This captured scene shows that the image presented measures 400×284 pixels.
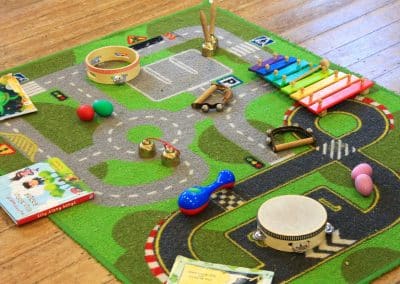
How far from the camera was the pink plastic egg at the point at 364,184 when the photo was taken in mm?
1929

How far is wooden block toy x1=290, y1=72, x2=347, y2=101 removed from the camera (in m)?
2.28

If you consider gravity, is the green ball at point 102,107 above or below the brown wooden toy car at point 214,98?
above

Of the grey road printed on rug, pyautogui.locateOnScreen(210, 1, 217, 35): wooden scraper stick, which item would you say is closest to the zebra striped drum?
the grey road printed on rug

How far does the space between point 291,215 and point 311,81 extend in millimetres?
618

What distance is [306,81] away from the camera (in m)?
2.34

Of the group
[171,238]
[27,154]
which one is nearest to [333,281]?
[171,238]

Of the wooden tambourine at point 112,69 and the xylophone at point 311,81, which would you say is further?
the wooden tambourine at point 112,69

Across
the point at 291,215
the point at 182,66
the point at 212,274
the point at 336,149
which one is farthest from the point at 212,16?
the point at 212,274

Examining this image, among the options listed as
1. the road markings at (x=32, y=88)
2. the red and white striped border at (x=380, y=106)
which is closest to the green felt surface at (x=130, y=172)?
the road markings at (x=32, y=88)

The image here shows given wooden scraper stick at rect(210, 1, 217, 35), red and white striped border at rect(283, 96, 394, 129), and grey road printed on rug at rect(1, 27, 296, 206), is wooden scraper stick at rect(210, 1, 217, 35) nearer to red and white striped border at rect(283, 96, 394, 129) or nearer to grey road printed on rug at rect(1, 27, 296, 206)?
grey road printed on rug at rect(1, 27, 296, 206)

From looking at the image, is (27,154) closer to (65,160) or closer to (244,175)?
(65,160)

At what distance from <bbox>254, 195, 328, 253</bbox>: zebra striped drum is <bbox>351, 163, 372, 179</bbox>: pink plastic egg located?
18 cm

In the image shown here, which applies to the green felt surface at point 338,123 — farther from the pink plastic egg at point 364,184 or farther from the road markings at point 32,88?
the road markings at point 32,88

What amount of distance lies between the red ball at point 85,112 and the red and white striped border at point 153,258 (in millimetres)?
455
